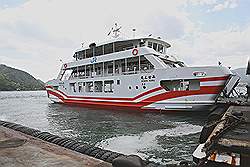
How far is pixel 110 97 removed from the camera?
19422mm

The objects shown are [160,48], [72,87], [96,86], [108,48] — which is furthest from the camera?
[72,87]

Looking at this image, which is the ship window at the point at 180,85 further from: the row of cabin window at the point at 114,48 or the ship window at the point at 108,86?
the ship window at the point at 108,86

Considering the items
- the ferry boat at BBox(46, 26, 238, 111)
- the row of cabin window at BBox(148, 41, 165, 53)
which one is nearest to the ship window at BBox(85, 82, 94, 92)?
the ferry boat at BBox(46, 26, 238, 111)

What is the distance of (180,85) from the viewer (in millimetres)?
15641


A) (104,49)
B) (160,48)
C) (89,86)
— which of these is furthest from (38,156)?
(89,86)

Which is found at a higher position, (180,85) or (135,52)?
(135,52)

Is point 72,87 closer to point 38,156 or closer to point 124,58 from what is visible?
point 124,58

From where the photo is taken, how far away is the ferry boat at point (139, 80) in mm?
14039

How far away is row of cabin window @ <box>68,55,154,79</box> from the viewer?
1872 centimetres

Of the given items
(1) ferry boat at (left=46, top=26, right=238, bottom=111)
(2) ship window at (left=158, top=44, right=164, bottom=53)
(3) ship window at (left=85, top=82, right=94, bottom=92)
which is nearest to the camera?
(1) ferry boat at (left=46, top=26, right=238, bottom=111)

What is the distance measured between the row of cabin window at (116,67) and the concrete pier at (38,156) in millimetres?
13402

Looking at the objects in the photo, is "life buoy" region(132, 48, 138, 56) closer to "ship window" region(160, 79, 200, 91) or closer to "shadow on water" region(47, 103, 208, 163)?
"ship window" region(160, 79, 200, 91)

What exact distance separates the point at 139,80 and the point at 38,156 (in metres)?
13.8

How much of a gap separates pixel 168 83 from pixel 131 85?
2943 millimetres
